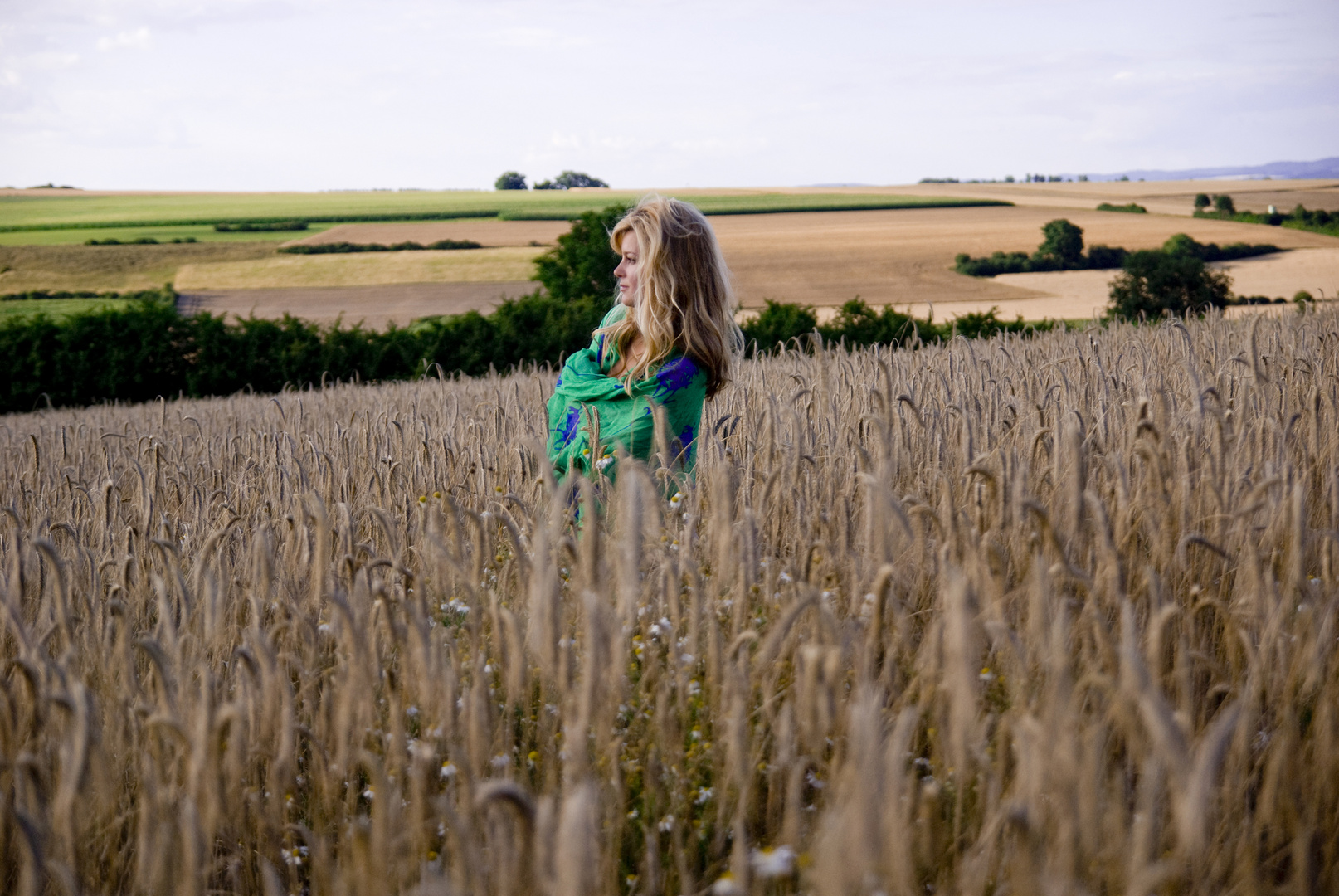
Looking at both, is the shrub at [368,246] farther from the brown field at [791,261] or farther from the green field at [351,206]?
the green field at [351,206]

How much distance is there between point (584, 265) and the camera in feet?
49.0

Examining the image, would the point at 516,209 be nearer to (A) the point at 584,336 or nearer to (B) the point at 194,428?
(A) the point at 584,336

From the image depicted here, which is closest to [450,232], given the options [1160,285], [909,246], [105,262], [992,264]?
[105,262]

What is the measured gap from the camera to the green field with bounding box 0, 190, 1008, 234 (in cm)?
4900

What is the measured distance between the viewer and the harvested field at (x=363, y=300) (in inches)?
1029

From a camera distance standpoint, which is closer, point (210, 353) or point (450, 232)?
point (210, 353)

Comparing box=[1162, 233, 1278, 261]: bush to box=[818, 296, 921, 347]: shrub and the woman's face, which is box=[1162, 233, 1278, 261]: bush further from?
the woman's face

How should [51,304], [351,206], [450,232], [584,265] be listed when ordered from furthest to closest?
[351,206]
[450,232]
[51,304]
[584,265]

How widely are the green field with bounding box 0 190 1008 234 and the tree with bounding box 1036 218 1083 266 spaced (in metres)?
16.7

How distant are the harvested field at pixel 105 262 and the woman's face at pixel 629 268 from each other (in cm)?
3471

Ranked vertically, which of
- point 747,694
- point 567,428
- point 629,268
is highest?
point 629,268

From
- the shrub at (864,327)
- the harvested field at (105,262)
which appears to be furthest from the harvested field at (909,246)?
the harvested field at (105,262)

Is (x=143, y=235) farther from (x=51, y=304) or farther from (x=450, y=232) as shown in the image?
(x=450, y=232)

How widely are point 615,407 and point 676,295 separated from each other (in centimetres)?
46
